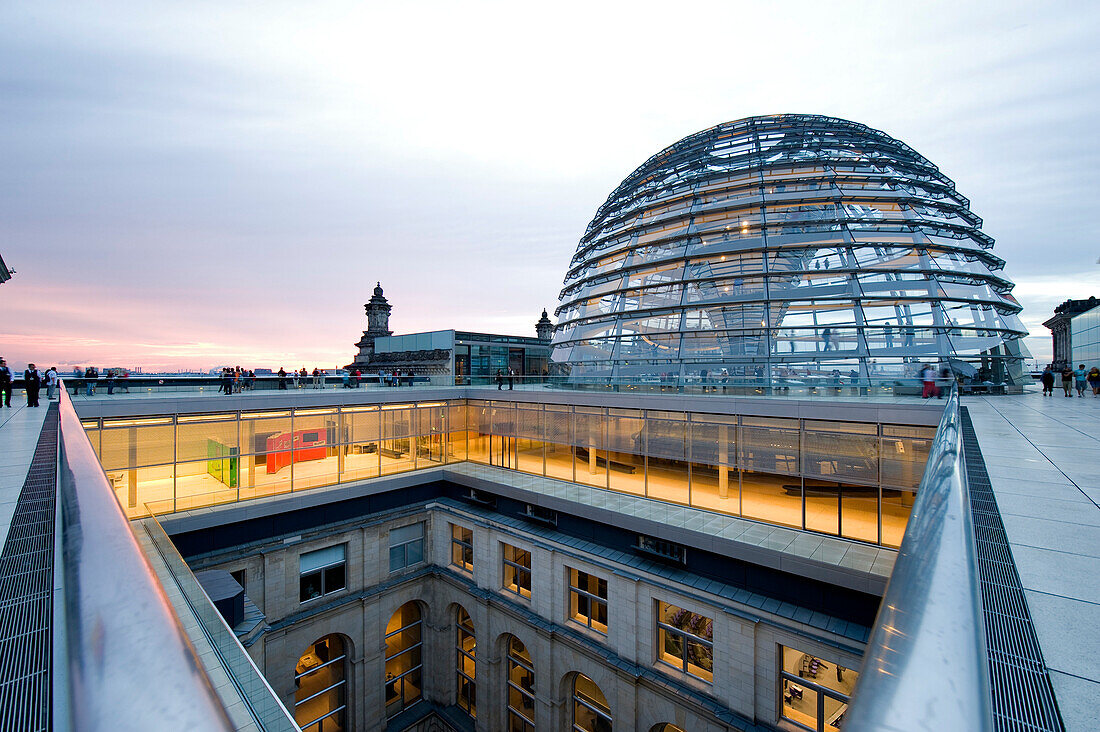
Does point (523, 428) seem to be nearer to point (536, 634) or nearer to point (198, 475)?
point (536, 634)

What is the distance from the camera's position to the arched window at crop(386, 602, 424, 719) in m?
23.3

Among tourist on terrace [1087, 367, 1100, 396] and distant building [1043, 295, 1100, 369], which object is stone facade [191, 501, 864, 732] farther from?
distant building [1043, 295, 1100, 369]

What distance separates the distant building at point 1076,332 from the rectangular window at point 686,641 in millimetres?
49442

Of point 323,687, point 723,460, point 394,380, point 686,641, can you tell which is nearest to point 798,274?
point 723,460

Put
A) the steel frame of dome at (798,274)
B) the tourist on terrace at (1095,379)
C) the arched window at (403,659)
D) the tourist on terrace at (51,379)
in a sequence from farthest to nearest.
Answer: the tourist on terrace at (51,379) < the tourist on terrace at (1095,379) < the arched window at (403,659) < the steel frame of dome at (798,274)

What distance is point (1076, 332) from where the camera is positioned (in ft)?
185

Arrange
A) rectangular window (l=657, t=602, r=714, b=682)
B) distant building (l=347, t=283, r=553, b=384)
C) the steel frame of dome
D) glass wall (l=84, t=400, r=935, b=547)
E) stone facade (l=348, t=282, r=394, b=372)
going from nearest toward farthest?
rectangular window (l=657, t=602, r=714, b=682) → glass wall (l=84, t=400, r=935, b=547) → the steel frame of dome → distant building (l=347, t=283, r=553, b=384) → stone facade (l=348, t=282, r=394, b=372)

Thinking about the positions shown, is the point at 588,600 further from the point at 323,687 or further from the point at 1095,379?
the point at 1095,379

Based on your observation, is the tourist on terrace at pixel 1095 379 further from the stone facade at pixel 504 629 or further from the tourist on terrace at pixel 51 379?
the tourist on terrace at pixel 51 379

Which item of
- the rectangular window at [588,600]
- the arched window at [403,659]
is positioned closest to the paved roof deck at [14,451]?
the arched window at [403,659]

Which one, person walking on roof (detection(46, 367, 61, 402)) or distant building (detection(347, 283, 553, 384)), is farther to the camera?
distant building (detection(347, 283, 553, 384))

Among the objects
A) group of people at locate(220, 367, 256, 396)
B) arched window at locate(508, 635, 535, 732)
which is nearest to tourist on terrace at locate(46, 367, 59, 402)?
group of people at locate(220, 367, 256, 396)

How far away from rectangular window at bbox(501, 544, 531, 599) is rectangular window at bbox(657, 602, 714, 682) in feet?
20.2

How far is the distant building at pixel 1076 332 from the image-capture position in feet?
166
